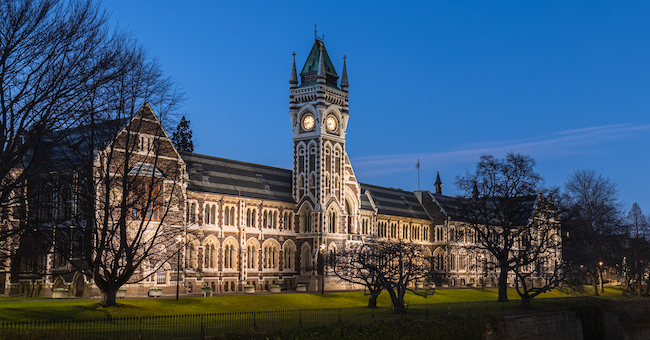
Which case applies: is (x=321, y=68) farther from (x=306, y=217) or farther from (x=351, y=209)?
(x=351, y=209)

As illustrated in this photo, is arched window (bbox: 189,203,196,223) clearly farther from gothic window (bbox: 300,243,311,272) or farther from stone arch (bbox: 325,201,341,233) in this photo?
stone arch (bbox: 325,201,341,233)

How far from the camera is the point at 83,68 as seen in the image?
23828mm

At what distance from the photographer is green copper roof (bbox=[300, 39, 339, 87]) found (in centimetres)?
7869

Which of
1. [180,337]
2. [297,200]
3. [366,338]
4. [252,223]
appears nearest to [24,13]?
[180,337]

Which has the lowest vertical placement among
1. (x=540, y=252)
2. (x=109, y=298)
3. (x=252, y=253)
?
(x=109, y=298)

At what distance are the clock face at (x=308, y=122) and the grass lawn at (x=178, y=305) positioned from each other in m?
21.6

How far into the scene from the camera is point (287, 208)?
7569 cm

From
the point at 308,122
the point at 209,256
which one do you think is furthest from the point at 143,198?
the point at 308,122

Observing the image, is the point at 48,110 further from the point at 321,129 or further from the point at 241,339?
the point at 321,129

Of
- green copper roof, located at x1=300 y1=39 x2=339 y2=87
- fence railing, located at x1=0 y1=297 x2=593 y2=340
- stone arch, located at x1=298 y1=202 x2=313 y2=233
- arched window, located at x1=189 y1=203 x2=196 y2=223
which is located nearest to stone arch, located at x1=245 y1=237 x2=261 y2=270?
stone arch, located at x1=298 y1=202 x2=313 y2=233

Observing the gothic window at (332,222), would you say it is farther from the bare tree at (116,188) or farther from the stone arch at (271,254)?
the bare tree at (116,188)

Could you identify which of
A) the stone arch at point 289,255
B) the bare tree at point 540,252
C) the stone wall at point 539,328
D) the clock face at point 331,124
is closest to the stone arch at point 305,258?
the stone arch at point 289,255

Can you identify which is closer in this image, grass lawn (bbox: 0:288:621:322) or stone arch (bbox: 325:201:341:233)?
grass lawn (bbox: 0:288:621:322)

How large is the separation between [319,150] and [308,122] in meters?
4.06
